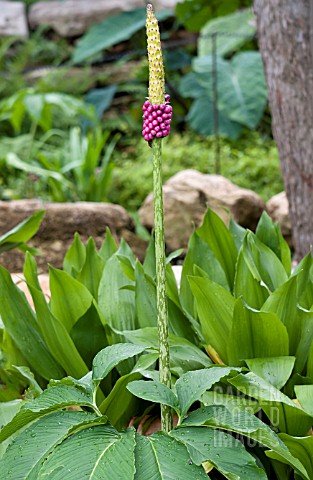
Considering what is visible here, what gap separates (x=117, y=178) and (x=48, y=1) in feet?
19.5

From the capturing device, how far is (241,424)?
144cm

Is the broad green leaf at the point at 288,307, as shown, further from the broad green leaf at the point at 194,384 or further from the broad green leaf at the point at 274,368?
the broad green leaf at the point at 194,384

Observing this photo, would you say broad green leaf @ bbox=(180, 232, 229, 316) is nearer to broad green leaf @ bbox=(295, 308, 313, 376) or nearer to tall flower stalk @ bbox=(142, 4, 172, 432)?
broad green leaf @ bbox=(295, 308, 313, 376)

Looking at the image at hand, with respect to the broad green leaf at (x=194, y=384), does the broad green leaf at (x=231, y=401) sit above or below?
below

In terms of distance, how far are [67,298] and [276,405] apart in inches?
26.6

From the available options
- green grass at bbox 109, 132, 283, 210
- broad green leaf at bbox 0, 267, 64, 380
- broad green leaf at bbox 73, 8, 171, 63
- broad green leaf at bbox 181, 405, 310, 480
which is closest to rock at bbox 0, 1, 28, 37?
broad green leaf at bbox 73, 8, 171, 63

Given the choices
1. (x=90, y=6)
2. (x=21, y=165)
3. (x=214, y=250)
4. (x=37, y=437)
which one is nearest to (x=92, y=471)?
(x=37, y=437)

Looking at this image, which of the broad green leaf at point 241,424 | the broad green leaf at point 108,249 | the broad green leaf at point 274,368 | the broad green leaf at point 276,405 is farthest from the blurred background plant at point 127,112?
the broad green leaf at point 241,424

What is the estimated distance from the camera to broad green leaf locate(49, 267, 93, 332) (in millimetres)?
1968

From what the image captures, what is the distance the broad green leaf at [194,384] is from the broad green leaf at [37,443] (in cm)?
19

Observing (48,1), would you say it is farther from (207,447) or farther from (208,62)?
(207,447)

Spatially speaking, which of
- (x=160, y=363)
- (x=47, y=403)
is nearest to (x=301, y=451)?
(x=160, y=363)

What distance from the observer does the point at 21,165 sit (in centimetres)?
573

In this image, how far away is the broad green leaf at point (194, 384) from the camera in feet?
4.88
